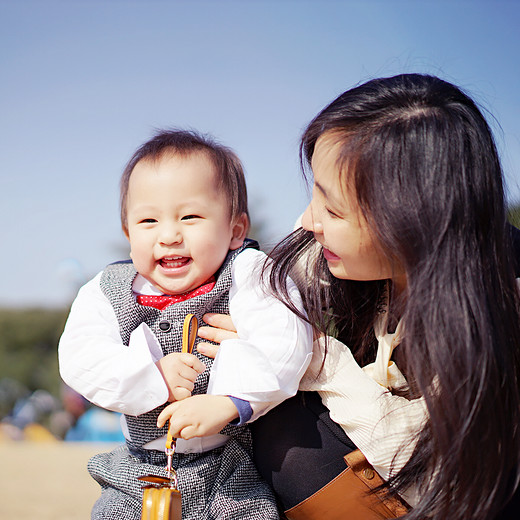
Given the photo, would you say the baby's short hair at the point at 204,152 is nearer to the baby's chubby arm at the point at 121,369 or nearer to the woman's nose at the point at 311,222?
the woman's nose at the point at 311,222

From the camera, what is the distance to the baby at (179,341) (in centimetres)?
191

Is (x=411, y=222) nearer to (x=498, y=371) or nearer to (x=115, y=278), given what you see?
(x=498, y=371)

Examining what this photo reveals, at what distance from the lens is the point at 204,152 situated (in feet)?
7.44

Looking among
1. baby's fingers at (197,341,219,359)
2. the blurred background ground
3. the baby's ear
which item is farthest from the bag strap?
the blurred background ground

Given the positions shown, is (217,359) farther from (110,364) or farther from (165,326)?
(110,364)

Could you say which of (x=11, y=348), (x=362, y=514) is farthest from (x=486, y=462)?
(x=11, y=348)

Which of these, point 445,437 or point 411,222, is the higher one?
point 411,222

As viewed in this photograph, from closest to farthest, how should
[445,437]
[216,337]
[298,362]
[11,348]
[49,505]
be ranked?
1. [445,437]
2. [298,362]
3. [216,337]
4. [49,505]
5. [11,348]

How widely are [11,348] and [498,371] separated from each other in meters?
15.1

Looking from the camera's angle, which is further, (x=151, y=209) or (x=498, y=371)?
(x=151, y=209)

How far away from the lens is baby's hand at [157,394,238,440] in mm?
1797

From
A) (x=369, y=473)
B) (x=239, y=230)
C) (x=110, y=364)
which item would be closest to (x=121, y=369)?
(x=110, y=364)

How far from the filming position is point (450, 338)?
67.9 inches

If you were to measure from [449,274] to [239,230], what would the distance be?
0.85m
